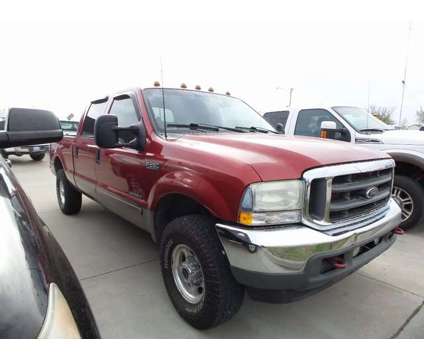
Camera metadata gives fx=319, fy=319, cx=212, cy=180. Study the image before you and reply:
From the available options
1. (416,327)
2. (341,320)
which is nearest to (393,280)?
(416,327)

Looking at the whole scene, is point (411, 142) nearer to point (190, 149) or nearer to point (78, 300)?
point (190, 149)

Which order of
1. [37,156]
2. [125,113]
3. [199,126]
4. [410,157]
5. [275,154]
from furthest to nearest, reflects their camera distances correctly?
[37,156] → [410,157] → [125,113] → [199,126] → [275,154]

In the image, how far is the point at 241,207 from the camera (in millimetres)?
1837

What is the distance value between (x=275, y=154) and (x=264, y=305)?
1.37 metres

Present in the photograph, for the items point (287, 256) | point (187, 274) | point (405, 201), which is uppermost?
point (287, 256)

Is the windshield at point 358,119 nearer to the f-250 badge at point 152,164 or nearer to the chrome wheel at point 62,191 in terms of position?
the f-250 badge at point 152,164

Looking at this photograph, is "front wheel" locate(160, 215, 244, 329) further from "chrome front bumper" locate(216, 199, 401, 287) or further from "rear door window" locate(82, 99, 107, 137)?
"rear door window" locate(82, 99, 107, 137)

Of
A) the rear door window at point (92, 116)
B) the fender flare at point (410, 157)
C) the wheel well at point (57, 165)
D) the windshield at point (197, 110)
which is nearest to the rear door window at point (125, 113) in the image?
the windshield at point (197, 110)

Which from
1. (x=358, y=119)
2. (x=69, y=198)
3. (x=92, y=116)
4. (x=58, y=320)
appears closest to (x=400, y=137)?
(x=358, y=119)

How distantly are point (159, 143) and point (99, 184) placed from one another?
1.47 meters

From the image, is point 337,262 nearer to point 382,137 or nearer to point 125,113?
point 125,113

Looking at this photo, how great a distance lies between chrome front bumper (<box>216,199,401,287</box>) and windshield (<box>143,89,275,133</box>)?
136cm

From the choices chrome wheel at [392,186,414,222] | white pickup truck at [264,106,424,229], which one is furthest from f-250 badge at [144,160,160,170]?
chrome wheel at [392,186,414,222]

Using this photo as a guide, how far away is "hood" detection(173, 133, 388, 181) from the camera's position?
6.18 feet
